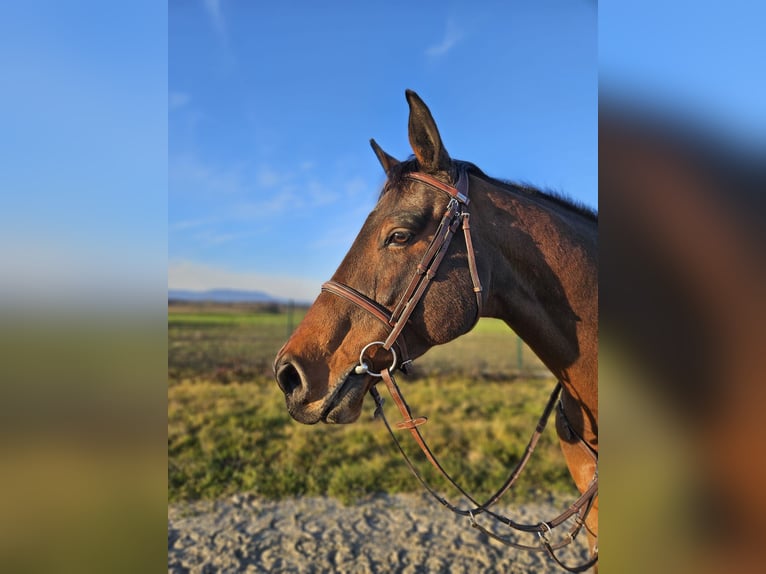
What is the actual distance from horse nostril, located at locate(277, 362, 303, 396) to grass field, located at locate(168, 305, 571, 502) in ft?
14.2

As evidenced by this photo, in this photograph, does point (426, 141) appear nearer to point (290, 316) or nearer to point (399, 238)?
point (399, 238)

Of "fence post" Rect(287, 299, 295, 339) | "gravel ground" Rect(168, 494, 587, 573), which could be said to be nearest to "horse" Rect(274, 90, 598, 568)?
"gravel ground" Rect(168, 494, 587, 573)

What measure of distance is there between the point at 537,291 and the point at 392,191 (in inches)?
31.6

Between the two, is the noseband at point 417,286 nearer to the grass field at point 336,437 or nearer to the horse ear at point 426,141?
the horse ear at point 426,141

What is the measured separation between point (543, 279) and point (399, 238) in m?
0.67

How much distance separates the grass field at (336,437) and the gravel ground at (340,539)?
0.37 m

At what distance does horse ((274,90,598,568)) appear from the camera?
198cm

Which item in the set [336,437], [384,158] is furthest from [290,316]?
[384,158]

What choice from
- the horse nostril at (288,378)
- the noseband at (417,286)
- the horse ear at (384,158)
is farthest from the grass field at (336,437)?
the horse ear at (384,158)

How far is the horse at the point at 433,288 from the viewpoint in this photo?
1977 millimetres

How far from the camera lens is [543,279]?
2076 mm

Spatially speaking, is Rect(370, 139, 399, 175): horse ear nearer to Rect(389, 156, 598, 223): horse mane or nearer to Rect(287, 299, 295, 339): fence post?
Rect(389, 156, 598, 223): horse mane
